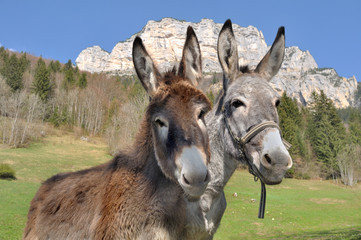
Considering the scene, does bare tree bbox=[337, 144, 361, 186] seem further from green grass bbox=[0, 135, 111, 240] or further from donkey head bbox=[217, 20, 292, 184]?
donkey head bbox=[217, 20, 292, 184]

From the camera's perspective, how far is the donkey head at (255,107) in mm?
2969

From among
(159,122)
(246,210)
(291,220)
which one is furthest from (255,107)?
(246,210)

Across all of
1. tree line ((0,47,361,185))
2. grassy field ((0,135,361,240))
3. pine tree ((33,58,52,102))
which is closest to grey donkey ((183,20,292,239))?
grassy field ((0,135,361,240))

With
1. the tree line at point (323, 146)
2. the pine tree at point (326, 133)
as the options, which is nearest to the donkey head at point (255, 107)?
the tree line at point (323, 146)

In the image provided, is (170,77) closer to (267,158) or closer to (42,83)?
(267,158)

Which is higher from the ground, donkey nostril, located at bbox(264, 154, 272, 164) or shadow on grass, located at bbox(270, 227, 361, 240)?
donkey nostril, located at bbox(264, 154, 272, 164)

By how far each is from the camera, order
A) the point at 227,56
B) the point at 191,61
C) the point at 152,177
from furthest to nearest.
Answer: the point at 227,56 < the point at 191,61 < the point at 152,177

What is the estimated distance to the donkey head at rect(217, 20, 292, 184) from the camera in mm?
2969

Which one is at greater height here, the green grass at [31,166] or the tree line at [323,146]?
the tree line at [323,146]

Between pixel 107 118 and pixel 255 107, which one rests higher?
pixel 107 118

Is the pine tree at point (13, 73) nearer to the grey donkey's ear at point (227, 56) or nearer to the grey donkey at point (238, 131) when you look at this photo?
the grey donkey's ear at point (227, 56)

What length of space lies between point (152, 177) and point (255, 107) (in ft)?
5.75

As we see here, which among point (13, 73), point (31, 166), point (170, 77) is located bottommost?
point (31, 166)

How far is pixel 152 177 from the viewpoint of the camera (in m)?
3.00
